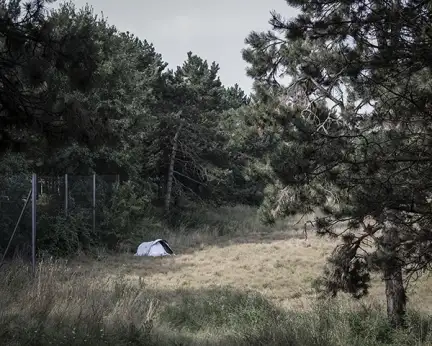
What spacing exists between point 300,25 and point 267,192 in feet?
13.5

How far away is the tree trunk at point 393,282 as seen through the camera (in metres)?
5.21

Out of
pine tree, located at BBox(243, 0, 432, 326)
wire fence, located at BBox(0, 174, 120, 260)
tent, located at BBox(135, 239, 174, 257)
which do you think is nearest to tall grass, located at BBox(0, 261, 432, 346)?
pine tree, located at BBox(243, 0, 432, 326)

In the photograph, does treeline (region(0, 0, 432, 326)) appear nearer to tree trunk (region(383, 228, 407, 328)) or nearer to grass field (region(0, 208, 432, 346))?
tree trunk (region(383, 228, 407, 328))

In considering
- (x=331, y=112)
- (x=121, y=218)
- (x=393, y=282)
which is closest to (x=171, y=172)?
(x=121, y=218)

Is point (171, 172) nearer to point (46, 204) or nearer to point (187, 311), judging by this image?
point (46, 204)

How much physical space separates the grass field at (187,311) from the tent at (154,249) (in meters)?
2.57

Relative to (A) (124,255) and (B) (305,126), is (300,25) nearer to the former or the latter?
(B) (305,126)

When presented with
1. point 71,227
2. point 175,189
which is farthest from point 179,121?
point 71,227

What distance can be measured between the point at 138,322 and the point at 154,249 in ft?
38.2

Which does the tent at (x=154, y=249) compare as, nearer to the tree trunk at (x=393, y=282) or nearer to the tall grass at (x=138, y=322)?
the tall grass at (x=138, y=322)

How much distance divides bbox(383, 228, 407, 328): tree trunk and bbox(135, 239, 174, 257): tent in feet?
35.2

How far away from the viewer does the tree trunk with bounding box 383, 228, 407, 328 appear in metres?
5.21

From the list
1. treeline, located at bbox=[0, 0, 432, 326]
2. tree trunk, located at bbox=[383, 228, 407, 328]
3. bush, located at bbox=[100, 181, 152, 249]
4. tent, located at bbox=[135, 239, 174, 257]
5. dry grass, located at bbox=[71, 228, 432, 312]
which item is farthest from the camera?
bush, located at bbox=[100, 181, 152, 249]

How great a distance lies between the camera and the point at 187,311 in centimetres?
841
